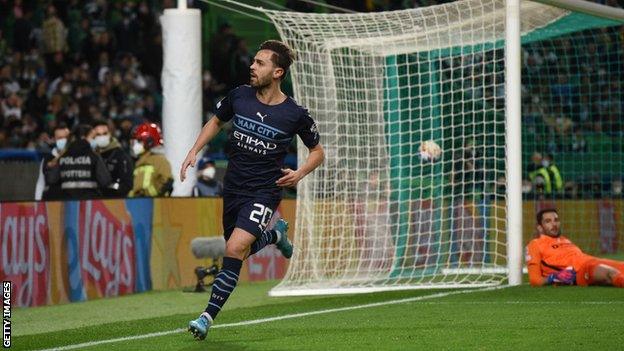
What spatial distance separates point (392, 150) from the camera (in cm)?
1747

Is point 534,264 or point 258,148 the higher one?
point 258,148

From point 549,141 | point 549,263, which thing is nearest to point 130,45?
point 549,141

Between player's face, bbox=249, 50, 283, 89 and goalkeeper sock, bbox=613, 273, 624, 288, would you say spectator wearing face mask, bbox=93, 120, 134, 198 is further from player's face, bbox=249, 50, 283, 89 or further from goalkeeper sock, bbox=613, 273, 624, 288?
player's face, bbox=249, 50, 283, 89

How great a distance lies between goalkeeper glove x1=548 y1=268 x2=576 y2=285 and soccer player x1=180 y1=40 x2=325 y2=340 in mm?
5219

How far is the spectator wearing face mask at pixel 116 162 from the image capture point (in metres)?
17.1

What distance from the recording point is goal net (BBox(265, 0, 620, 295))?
51.9ft

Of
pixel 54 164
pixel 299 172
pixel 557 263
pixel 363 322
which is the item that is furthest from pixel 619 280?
pixel 54 164

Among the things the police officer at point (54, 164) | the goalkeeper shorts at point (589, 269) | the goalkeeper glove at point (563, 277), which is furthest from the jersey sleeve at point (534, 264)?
the police officer at point (54, 164)

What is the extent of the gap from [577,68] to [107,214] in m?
11.1

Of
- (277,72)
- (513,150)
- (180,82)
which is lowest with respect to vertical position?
(513,150)

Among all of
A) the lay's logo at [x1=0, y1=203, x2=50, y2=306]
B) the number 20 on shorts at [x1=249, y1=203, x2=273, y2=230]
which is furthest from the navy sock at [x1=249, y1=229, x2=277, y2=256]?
the lay's logo at [x1=0, y1=203, x2=50, y2=306]

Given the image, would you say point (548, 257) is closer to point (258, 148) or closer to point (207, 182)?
point (258, 148)

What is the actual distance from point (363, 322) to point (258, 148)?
1.81 m

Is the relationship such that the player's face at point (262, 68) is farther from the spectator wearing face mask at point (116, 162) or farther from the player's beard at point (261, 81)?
the spectator wearing face mask at point (116, 162)
